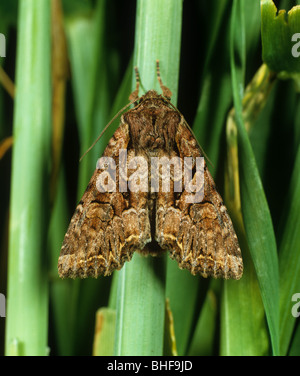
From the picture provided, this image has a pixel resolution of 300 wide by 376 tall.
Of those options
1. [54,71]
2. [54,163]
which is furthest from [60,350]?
[54,71]

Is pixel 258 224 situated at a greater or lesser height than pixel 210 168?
lesser

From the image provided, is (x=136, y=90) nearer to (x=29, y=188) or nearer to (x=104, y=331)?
(x=29, y=188)

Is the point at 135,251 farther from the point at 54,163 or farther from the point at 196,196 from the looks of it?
the point at 54,163

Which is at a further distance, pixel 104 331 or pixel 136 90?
pixel 104 331

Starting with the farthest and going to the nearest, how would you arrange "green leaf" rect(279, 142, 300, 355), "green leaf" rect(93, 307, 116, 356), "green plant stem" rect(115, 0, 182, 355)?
1. "green leaf" rect(93, 307, 116, 356)
2. "green leaf" rect(279, 142, 300, 355)
3. "green plant stem" rect(115, 0, 182, 355)

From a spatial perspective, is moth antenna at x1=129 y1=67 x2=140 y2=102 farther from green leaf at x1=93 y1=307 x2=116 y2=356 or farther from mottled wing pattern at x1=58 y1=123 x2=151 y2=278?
green leaf at x1=93 y1=307 x2=116 y2=356

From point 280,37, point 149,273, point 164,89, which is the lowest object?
point 149,273

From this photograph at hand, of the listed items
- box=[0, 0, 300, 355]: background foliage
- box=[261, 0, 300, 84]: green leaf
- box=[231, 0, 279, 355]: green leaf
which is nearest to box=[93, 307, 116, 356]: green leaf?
box=[0, 0, 300, 355]: background foliage

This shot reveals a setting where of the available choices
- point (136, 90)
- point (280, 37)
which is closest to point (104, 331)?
point (136, 90)
